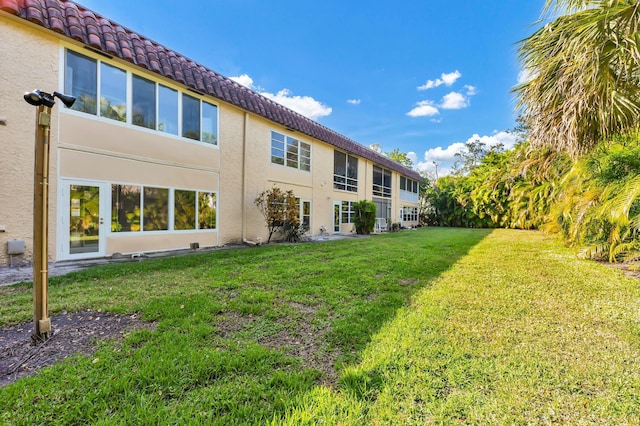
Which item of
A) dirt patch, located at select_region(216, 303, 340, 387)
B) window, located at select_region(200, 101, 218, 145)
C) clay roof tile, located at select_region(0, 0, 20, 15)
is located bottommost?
dirt patch, located at select_region(216, 303, 340, 387)

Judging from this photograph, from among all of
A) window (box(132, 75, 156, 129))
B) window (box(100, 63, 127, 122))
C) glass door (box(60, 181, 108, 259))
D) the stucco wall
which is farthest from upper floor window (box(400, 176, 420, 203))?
the stucco wall

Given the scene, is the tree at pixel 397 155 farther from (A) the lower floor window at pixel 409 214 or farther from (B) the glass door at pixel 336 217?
(B) the glass door at pixel 336 217

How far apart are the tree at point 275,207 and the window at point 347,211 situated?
619cm

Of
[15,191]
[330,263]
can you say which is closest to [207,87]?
[15,191]

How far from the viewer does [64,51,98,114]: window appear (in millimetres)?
6930

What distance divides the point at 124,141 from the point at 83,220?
93.6 inches

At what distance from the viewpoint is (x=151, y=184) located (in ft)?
27.8

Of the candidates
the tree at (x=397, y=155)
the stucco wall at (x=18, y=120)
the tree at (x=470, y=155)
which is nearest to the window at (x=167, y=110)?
the stucco wall at (x=18, y=120)

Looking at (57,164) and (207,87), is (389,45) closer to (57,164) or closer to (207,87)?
(207,87)

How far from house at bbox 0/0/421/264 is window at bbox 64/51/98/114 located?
24mm

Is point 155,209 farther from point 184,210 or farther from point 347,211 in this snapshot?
point 347,211

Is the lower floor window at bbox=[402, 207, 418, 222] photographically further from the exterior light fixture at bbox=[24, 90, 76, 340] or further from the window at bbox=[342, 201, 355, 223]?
the exterior light fixture at bbox=[24, 90, 76, 340]

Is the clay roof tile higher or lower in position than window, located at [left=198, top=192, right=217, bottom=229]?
higher

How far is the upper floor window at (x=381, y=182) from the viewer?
21.3 meters
